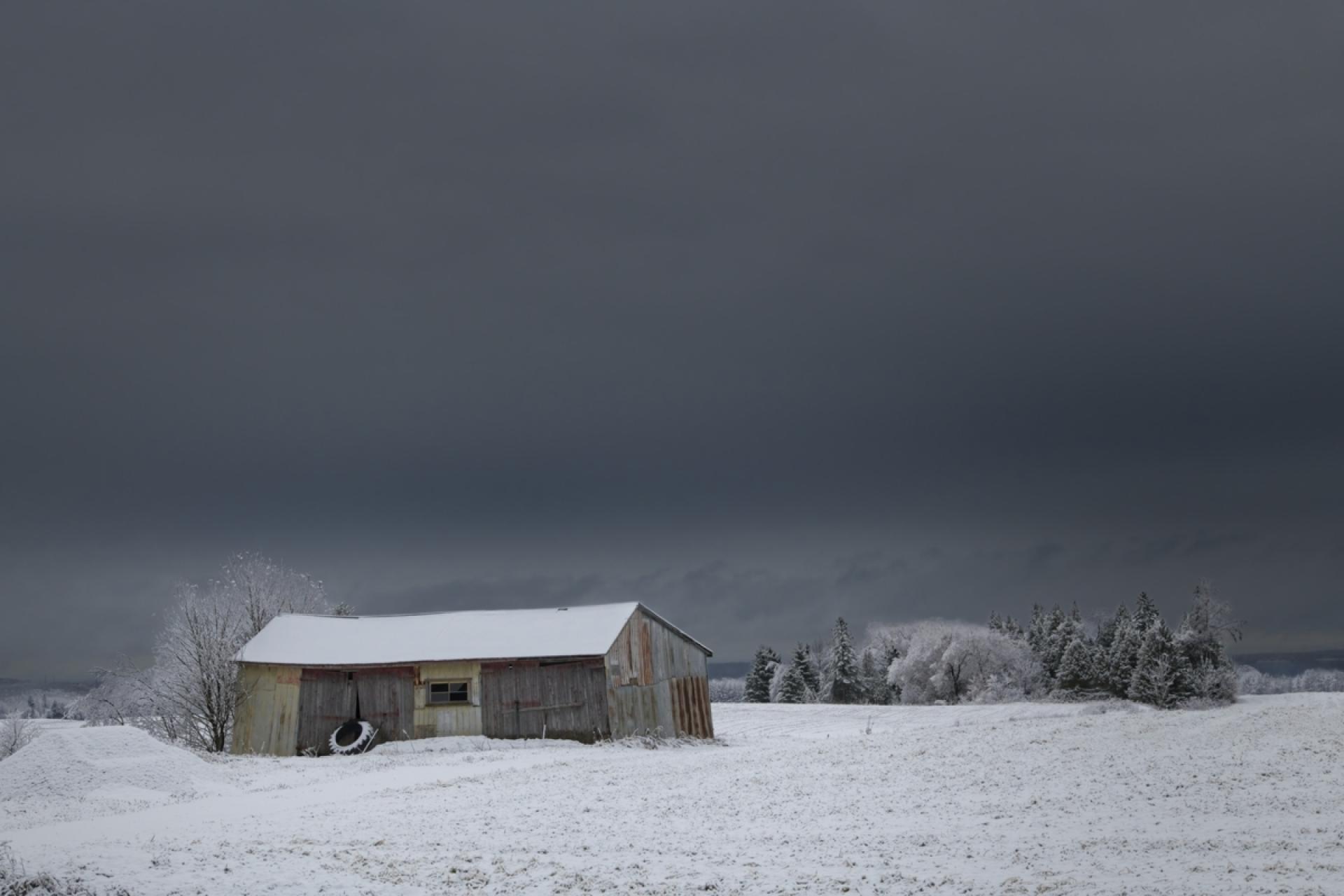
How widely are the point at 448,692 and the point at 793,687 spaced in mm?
60489

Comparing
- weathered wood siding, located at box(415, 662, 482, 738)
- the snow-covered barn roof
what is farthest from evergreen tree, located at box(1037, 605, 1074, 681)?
weathered wood siding, located at box(415, 662, 482, 738)

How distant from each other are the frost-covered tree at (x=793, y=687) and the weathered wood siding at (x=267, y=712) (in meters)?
62.0

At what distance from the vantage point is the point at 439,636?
43250 millimetres

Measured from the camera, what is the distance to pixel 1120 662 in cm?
7825

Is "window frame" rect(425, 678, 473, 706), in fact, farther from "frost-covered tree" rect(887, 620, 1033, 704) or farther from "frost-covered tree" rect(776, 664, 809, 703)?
"frost-covered tree" rect(887, 620, 1033, 704)

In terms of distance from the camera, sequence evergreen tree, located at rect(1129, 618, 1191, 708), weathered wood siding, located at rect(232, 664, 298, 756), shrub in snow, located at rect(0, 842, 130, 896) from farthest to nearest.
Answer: evergreen tree, located at rect(1129, 618, 1191, 708) < weathered wood siding, located at rect(232, 664, 298, 756) < shrub in snow, located at rect(0, 842, 130, 896)

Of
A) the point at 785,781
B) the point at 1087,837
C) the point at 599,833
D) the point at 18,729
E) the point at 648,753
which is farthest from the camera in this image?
the point at 18,729

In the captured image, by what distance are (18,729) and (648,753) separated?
45301 millimetres

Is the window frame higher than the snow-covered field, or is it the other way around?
the window frame

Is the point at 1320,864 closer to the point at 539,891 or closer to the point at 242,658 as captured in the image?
the point at 539,891

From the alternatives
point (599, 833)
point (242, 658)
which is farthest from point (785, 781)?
point (242, 658)

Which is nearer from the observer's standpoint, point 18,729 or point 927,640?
point 18,729

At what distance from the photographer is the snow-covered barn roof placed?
1601 inches

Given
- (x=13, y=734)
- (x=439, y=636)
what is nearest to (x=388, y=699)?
(x=439, y=636)
